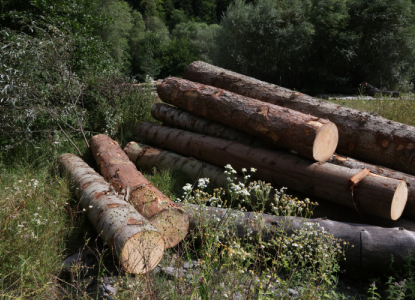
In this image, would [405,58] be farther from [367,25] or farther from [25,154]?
[25,154]

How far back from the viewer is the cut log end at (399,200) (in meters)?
3.59

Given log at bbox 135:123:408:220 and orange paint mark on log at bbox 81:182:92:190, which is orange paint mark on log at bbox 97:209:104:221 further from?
log at bbox 135:123:408:220

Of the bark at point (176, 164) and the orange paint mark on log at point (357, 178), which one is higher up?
the orange paint mark on log at point (357, 178)

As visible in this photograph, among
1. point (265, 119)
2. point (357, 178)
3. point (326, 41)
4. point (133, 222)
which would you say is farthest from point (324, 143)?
point (326, 41)

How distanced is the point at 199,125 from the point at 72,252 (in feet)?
10.7

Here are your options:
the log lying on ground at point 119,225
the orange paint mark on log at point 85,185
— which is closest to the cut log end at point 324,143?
the log lying on ground at point 119,225

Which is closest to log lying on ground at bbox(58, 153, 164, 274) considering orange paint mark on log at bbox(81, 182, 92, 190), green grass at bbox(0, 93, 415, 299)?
orange paint mark on log at bbox(81, 182, 92, 190)

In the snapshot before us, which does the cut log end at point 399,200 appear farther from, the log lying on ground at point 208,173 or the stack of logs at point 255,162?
the log lying on ground at point 208,173

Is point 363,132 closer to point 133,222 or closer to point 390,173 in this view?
point 390,173

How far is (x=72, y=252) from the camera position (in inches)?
137

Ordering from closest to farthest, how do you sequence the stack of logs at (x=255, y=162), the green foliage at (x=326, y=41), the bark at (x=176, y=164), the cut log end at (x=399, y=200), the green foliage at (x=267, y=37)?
the stack of logs at (x=255, y=162)
the cut log end at (x=399, y=200)
the bark at (x=176, y=164)
the green foliage at (x=326, y=41)
the green foliage at (x=267, y=37)

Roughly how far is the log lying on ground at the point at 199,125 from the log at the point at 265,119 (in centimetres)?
19

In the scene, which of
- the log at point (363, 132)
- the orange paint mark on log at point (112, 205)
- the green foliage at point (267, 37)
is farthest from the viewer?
the green foliage at point (267, 37)

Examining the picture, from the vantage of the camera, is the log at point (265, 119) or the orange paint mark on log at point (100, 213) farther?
the log at point (265, 119)
